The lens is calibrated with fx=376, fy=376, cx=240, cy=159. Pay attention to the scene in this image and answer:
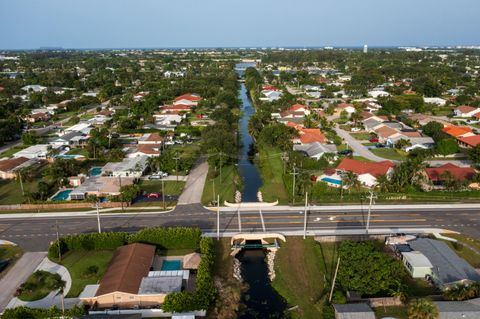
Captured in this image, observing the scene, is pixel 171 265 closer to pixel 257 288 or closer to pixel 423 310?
pixel 257 288

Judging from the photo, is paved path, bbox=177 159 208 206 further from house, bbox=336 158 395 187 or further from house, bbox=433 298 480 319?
house, bbox=433 298 480 319

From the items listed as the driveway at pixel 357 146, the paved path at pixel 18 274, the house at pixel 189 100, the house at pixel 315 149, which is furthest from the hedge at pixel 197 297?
the house at pixel 189 100

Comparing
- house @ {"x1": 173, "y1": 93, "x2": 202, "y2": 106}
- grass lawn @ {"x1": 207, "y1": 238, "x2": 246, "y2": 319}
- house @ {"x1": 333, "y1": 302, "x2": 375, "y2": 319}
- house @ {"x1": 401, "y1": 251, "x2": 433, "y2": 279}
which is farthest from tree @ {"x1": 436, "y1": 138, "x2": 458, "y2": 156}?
house @ {"x1": 173, "y1": 93, "x2": 202, "y2": 106}

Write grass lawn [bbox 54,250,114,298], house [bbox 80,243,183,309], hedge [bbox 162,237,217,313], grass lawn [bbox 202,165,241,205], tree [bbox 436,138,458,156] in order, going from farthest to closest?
tree [bbox 436,138,458,156], grass lawn [bbox 202,165,241,205], grass lawn [bbox 54,250,114,298], house [bbox 80,243,183,309], hedge [bbox 162,237,217,313]

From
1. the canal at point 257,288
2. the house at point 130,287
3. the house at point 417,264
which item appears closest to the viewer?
the house at point 130,287

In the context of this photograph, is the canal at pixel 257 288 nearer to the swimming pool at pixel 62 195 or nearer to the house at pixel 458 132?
the swimming pool at pixel 62 195

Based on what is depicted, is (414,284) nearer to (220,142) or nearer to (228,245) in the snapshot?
(228,245)
